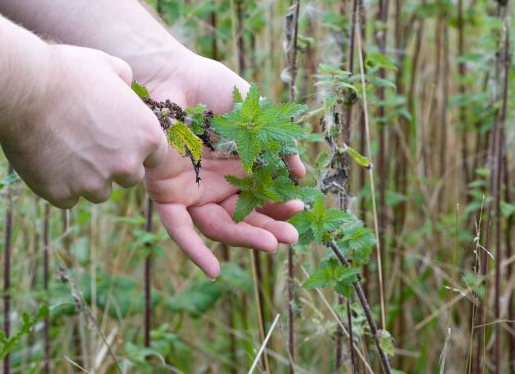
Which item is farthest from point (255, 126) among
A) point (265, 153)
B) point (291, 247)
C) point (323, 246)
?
point (323, 246)

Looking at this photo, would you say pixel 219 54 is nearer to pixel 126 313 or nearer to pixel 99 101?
pixel 126 313

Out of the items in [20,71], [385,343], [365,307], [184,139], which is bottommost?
[385,343]

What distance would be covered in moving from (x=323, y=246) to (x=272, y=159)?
108 centimetres

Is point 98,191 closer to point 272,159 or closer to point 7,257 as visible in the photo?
point 272,159

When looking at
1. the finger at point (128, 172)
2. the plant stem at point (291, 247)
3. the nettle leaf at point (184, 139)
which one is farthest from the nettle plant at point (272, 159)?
the plant stem at point (291, 247)

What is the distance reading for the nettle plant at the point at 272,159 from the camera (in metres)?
1.31

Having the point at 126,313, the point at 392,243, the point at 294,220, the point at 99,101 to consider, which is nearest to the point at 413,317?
the point at 392,243

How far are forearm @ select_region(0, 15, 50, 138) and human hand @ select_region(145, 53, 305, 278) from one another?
0.42 m

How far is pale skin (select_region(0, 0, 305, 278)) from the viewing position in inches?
46.4

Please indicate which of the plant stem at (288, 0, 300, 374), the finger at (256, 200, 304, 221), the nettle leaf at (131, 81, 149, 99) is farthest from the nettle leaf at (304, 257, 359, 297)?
the nettle leaf at (131, 81, 149, 99)

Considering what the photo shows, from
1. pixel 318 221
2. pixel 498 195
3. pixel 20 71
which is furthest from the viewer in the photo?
pixel 498 195

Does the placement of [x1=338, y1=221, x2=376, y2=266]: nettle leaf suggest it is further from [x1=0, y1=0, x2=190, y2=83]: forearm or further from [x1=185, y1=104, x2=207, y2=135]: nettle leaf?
[x1=0, y1=0, x2=190, y2=83]: forearm

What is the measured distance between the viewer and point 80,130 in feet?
3.89

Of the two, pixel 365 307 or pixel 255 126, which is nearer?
pixel 255 126
